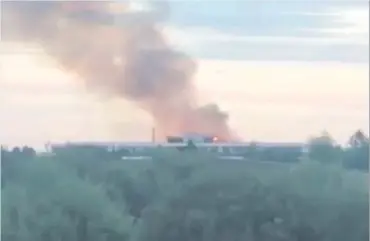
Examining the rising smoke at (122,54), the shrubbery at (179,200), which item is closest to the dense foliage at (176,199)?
the shrubbery at (179,200)

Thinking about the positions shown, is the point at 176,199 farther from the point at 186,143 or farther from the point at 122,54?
the point at 122,54


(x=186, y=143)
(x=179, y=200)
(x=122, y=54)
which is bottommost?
(x=179, y=200)

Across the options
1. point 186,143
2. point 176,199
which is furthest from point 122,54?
point 176,199

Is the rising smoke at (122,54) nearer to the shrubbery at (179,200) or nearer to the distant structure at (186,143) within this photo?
the distant structure at (186,143)

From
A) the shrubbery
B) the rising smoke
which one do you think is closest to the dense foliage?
the shrubbery

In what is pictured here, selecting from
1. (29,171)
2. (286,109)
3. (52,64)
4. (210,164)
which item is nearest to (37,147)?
(29,171)

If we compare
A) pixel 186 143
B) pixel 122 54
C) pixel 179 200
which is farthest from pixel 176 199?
pixel 122 54

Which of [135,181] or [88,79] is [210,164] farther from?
[88,79]

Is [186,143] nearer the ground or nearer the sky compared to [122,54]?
nearer the ground
